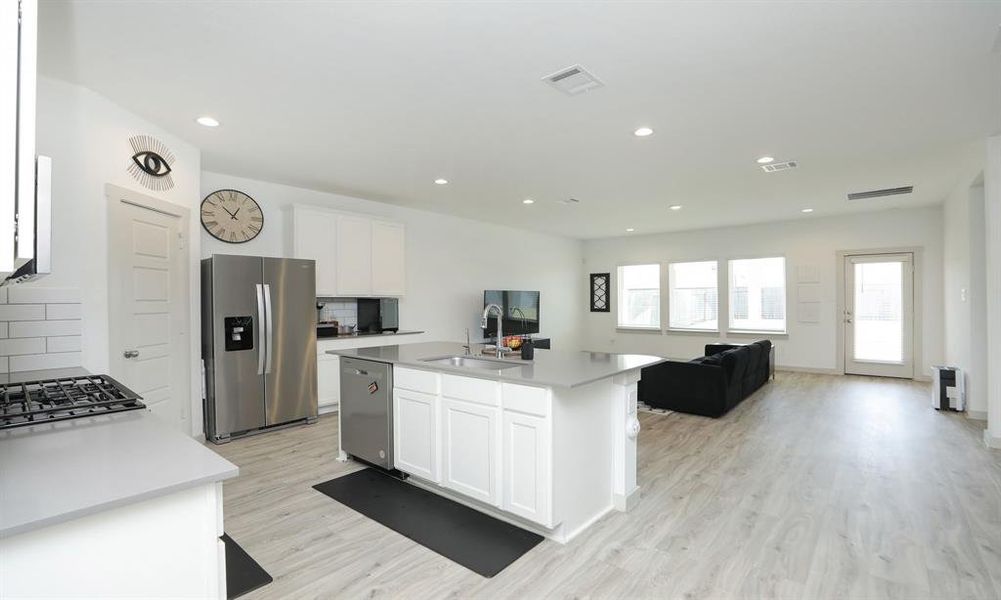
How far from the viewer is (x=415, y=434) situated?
317cm

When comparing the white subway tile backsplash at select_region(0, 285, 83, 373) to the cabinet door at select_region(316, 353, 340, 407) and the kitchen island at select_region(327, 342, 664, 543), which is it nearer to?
the kitchen island at select_region(327, 342, 664, 543)

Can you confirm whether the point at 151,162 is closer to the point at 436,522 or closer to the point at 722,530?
the point at 436,522

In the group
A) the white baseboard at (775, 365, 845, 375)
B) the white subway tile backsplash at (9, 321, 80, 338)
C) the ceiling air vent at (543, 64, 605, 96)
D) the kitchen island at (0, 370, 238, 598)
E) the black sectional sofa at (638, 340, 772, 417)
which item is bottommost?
the white baseboard at (775, 365, 845, 375)

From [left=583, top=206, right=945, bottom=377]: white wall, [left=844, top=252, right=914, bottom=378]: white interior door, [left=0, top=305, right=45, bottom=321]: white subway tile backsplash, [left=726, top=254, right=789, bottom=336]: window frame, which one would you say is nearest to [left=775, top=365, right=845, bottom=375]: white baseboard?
[left=583, top=206, right=945, bottom=377]: white wall

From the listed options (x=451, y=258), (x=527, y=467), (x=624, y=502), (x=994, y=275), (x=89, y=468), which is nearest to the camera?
(x=89, y=468)

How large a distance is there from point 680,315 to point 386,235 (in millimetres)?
6033

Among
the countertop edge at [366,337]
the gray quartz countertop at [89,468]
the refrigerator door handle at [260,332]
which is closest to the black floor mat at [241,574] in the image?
the gray quartz countertop at [89,468]

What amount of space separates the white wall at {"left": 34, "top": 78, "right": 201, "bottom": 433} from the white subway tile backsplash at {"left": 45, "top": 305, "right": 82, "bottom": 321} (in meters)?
0.12

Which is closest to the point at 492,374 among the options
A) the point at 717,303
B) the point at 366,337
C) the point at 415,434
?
the point at 415,434

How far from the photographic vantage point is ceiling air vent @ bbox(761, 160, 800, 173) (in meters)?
4.51

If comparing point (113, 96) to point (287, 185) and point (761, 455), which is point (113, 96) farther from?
point (761, 455)

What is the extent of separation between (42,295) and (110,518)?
2.41 m

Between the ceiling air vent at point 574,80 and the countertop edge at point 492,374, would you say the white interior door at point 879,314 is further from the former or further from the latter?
the ceiling air vent at point 574,80

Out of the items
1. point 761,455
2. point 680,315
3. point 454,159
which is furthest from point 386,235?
point 680,315
